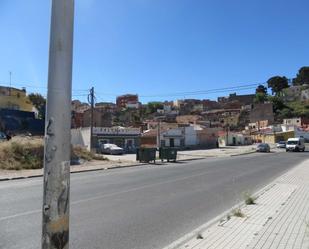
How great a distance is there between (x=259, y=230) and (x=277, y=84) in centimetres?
19485

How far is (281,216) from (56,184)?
313 inches

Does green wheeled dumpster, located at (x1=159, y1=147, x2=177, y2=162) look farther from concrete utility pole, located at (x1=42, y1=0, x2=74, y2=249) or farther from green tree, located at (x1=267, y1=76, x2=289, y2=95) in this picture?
green tree, located at (x1=267, y1=76, x2=289, y2=95)

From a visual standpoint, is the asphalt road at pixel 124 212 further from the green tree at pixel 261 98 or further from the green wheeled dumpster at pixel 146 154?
the green tree at pixel 261 98

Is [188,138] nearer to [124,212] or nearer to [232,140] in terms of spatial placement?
[232,140]

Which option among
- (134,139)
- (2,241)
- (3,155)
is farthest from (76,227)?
(134,139)

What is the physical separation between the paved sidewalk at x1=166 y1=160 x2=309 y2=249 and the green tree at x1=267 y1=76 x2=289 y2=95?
18955cm

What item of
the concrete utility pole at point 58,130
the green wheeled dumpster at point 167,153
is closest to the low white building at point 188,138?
the green wheeled dumpster at point 167,153

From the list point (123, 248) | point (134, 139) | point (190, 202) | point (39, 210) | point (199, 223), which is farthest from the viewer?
point (134, 139)

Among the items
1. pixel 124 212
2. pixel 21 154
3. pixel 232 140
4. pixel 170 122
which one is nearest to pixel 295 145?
pixel 232 140

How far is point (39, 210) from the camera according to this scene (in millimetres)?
11117

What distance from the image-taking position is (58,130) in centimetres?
354

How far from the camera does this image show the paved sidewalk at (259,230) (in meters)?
7.41

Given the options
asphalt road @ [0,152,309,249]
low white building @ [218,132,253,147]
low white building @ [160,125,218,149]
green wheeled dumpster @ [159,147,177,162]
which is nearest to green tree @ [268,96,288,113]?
low white building @ [218,132,253,147]

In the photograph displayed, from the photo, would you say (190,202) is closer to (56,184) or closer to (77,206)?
(77,206)
